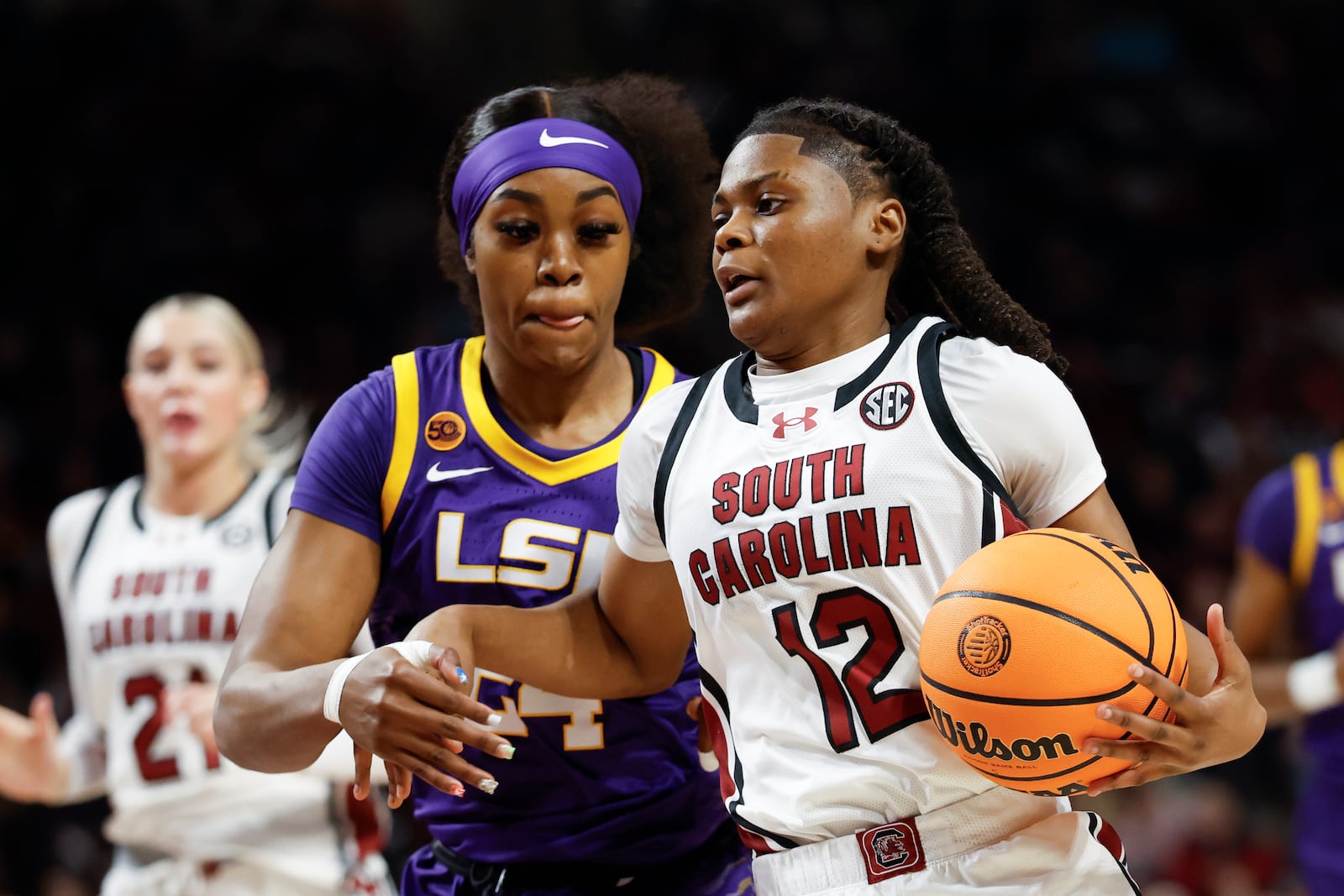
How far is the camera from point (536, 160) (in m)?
3.07

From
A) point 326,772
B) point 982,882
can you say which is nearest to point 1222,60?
point 326,772

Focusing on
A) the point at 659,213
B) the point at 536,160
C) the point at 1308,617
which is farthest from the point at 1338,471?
the point at 536,160

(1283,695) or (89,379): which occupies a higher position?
(89,379)

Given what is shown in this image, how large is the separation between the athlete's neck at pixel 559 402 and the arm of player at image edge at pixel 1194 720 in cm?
134

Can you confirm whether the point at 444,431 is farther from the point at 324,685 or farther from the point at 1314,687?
the point at 1314,687

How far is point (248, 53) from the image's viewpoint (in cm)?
1016

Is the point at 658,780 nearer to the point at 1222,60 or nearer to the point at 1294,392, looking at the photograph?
the point at 1294,392

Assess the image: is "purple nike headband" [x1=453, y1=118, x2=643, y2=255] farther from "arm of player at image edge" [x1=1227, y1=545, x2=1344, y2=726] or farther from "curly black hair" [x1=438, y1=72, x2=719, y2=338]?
"arm of player at image edge" [x1=1227, y1=545, x2=1344, y2=726]

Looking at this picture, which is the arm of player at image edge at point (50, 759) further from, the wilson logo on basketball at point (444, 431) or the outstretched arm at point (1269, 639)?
the outstretched arm at point (1269, 639)

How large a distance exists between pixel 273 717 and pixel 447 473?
64 centimetres

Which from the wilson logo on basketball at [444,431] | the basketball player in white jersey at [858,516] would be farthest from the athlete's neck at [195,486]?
the basketball player in white jersey at [858,516]

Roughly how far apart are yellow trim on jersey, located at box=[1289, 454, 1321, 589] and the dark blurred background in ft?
9.15

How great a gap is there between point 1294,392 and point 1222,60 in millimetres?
2797

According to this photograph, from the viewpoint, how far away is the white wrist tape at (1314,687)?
4.68 m
